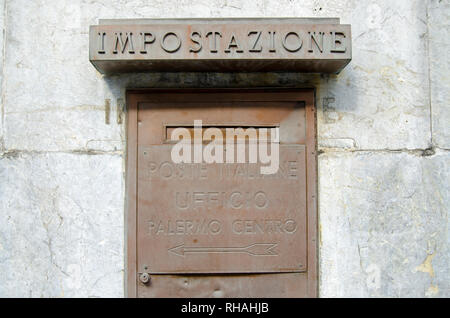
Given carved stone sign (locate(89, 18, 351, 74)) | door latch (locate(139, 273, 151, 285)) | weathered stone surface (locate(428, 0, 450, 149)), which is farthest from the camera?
weathered stone surface (locate(428, 0, 450, 149))

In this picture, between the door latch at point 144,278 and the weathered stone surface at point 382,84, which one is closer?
the door latch at point 144,278

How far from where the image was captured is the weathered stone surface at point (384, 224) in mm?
2803

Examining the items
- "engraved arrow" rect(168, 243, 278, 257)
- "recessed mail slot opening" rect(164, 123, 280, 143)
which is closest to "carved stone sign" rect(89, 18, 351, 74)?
"recessed mail slot opening" rect(164, 123, 280, 143)

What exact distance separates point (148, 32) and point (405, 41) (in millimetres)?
1708

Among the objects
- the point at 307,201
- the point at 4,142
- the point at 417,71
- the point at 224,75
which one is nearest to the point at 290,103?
the point at 224,75

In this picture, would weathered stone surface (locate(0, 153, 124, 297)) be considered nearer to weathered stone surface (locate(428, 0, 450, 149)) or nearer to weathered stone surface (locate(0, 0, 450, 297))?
weathered stone surface (locate(0, 0, 450, 297))

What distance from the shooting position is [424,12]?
2.93 metres

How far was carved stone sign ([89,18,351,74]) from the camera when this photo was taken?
2643mm

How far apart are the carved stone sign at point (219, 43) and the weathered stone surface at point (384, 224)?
708mm

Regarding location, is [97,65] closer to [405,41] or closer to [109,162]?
[109,162]

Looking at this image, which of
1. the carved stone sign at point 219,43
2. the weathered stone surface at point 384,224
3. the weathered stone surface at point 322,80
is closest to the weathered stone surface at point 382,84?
the weathered stone surface at point 322,80

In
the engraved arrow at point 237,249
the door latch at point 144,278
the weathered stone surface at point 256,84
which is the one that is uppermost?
the weathered stone surface at point 256,84

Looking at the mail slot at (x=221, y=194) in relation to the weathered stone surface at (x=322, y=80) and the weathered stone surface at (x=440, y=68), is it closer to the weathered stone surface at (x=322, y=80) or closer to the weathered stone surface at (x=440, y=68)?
the weathered stone surface at (x=322, y=80)

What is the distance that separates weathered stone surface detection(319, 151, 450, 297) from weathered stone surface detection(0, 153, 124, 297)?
4.50 ft
